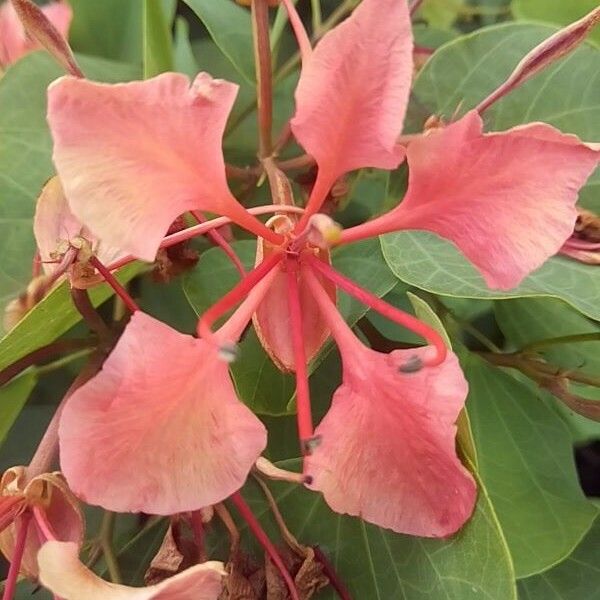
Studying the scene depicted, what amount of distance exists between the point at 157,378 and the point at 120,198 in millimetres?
69

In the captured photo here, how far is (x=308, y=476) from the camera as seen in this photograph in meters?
0.35

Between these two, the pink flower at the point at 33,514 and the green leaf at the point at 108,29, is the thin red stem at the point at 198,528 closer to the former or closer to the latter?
the pink flower at the point at 33,514

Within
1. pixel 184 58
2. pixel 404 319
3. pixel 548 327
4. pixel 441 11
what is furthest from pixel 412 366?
pixel 441 11

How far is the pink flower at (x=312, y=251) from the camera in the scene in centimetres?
32

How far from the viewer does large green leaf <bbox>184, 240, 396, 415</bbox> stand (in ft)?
1.47

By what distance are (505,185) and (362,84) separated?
70 mm

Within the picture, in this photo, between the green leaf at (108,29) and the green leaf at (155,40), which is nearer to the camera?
the green leaf at (155,40)

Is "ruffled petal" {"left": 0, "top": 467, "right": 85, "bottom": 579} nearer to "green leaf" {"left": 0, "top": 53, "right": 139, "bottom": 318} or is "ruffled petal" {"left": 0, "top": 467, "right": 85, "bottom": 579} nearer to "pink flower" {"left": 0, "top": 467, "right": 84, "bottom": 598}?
"pink flower" {"left": 0, "top": 467, "right": 84, "bottom": 598}

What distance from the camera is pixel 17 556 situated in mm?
369

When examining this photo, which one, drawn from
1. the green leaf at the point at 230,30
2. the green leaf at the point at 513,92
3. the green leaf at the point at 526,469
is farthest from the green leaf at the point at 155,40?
the green leaf at the point at 526,469

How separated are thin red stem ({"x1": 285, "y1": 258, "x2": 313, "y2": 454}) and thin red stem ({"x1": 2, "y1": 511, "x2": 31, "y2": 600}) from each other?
13 cm

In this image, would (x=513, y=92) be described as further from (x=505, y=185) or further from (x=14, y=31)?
(x=14, y=31)

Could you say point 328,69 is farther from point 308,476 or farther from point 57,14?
point 57,14

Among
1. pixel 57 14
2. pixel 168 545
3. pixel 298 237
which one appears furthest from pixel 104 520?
pixel 57 14
